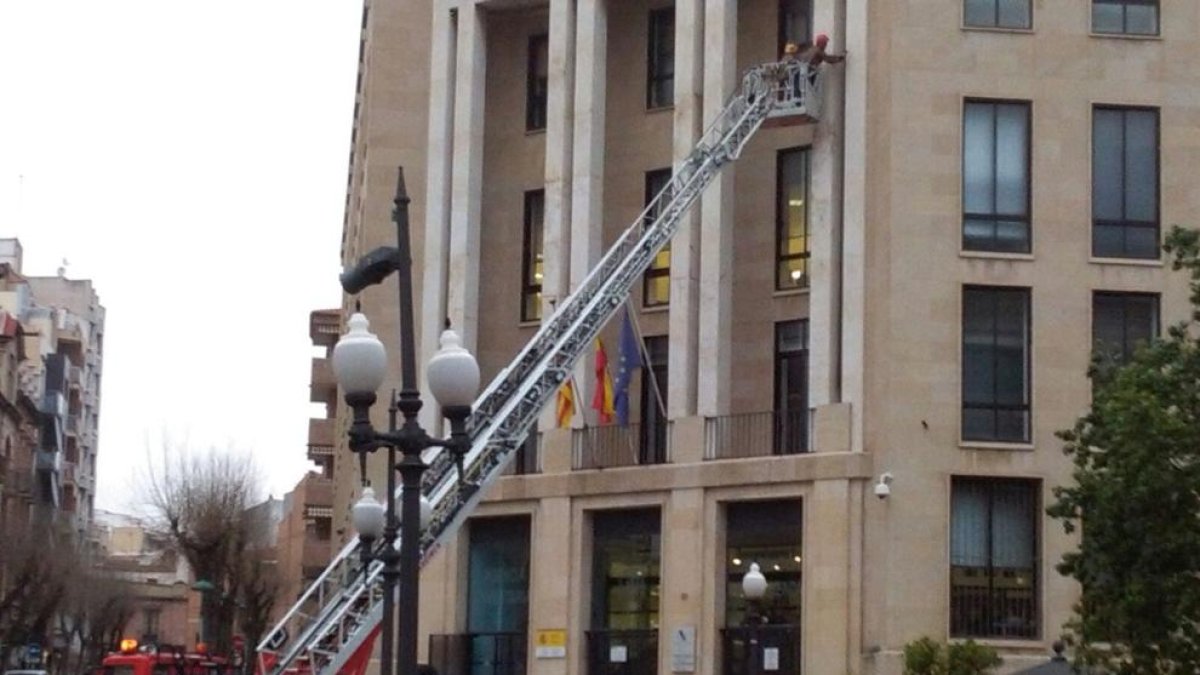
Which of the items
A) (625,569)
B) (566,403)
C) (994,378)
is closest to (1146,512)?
(994,378)

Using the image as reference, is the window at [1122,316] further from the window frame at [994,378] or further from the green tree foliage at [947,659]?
the green tree foliage at [947,659]

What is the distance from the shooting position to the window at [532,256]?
48.1m

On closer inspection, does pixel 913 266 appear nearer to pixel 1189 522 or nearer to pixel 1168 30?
pixel 1168 30

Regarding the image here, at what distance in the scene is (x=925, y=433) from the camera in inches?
1629

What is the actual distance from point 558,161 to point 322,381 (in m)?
38.6

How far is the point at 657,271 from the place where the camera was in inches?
1831

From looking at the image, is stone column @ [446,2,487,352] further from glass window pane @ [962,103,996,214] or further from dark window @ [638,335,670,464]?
glass window pane @ [962,103,996,214]

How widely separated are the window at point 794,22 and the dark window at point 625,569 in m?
9.36

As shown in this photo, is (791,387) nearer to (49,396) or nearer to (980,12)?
(980,12)

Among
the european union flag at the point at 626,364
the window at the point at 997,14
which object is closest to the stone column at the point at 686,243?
the european union flag at the point at 626,364

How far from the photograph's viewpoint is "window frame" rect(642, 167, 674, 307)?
152 feet

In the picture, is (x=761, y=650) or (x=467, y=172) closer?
(x=761, y=650)

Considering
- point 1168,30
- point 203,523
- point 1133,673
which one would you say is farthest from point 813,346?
point 203,523

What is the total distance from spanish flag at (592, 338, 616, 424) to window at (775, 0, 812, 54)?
6.91 metres
